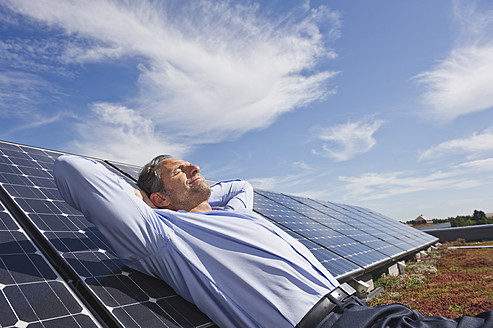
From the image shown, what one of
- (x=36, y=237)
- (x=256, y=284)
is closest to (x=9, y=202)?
(x=36, y=237)

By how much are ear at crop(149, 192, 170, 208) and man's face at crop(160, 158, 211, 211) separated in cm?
4

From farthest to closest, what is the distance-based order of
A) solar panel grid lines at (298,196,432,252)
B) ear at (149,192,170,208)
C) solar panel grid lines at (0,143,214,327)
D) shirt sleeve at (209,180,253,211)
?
solar panel grid lines at (298,196,432,252) < shirt sleeve at (209,180,253,211) < ear at (149,192,170,208) < solar panel grid lines at (0,143,214,327)

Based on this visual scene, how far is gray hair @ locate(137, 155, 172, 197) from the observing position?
3.75 metres

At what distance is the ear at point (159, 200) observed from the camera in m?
3.68

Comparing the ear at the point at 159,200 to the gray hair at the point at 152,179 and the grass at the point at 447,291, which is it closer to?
the gray hair at the point at 152,179

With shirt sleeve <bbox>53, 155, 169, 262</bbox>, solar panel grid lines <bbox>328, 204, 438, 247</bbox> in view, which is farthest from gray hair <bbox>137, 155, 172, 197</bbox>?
solar panel grid lines <bbox>328, 204, 438, 247</bbox>

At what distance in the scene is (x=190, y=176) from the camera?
3.74m

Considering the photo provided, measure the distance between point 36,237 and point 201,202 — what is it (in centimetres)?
159

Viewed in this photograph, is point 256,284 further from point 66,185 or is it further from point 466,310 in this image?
point 466,310

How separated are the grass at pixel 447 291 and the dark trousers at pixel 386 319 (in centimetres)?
271

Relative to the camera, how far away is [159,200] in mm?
3689

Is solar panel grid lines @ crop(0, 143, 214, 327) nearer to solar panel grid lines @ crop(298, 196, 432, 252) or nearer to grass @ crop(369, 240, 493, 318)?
grass @ crop(369, 240, 493, 318)

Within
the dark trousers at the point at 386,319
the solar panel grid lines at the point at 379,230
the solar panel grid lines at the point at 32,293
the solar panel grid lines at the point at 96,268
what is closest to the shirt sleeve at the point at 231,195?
the solar panel grid lines at the point at 96,268

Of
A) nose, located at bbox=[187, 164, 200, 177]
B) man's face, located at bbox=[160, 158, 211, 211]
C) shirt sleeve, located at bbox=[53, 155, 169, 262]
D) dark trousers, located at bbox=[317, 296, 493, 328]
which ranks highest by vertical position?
Result: nose, located at bbox=[187, 164, 200, 177]
